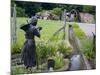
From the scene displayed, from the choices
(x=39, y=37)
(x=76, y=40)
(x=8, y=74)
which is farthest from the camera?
(x=76, y=40)

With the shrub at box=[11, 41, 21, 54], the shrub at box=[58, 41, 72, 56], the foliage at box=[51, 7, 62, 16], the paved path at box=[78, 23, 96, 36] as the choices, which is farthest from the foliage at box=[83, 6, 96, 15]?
the shrub at box=[11, 41, 21, 54]

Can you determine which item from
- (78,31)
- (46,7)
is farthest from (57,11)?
(78,31)

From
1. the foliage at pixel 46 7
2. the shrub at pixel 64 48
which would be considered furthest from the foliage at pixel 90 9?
the shrub at pixel 64 48

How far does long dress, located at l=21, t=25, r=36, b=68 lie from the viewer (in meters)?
1.72

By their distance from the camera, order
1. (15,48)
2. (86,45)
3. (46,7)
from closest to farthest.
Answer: (15,48) → (46,7) → (86,45)

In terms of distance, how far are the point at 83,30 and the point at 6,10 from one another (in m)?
0.72

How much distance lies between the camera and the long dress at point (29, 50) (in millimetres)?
1719

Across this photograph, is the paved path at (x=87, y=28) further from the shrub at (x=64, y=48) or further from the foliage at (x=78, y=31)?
the shrub at (x=64, y=48)

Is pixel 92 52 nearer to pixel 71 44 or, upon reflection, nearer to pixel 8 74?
pixel 71 44

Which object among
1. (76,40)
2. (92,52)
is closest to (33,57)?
(76,40)

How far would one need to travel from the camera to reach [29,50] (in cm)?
174

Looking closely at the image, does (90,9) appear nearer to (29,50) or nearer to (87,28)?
(87,28)

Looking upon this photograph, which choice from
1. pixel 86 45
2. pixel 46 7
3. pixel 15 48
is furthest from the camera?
pixel 86 45

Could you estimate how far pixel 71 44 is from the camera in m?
1.86
